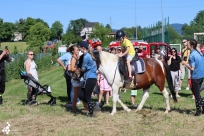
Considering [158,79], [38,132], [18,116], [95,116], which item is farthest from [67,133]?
[158,79]

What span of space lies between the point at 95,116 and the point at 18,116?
2.03m

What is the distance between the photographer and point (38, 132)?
23.3 ft

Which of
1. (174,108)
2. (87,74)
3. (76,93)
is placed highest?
(87,74)

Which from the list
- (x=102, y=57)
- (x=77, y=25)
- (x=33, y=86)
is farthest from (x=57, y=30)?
(x=102, y=57)

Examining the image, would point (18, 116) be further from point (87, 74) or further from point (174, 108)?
point (174, 108)

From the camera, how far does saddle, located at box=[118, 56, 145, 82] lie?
29.6 feet

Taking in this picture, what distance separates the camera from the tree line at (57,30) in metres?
67.6

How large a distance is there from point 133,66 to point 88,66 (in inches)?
54.0

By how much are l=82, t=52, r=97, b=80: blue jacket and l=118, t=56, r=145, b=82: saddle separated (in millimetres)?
845

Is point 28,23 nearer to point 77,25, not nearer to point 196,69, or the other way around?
point 77,25

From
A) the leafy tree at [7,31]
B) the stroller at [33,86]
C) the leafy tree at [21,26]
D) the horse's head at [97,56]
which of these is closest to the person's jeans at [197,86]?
the horse's head at [97,56]

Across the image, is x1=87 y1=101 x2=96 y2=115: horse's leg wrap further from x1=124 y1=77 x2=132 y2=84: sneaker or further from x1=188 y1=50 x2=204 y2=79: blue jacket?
x1=188 y1=50 x2=204 y2=79: blue jacket

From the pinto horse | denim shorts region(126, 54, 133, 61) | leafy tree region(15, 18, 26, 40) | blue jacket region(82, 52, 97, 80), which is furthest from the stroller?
leafy tree region(15, 18, 26, 40)

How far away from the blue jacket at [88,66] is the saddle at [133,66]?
845mm
